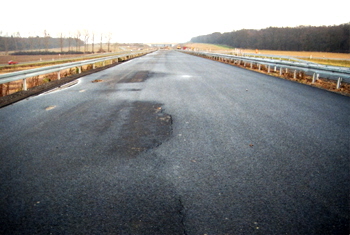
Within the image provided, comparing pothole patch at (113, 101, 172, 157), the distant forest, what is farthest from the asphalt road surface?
the distant forest

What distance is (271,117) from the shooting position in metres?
6.51

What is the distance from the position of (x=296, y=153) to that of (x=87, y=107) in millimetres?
5802

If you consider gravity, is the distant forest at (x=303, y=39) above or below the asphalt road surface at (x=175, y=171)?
above

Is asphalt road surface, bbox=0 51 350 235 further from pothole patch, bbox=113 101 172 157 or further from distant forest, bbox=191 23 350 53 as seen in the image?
distant forest, bbox=191 23 350 53

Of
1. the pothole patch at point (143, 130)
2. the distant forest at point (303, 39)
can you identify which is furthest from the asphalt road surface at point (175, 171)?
the distant forest at point (303, 39)

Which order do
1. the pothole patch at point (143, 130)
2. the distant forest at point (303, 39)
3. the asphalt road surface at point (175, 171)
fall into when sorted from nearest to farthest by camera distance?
the asphalt road surface at point (175, 171) < the pothole patch at point (143, 130) < the distant forest at point (303, 39)

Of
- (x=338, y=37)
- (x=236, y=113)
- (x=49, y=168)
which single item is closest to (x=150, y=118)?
(x=236, y=113)

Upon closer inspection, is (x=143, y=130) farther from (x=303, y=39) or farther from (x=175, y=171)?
(x=303, y=39)

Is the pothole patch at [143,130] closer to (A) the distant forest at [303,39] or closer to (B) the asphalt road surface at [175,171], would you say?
(B) the asphalt road surface at [175,171]

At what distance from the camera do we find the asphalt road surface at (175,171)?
260 cm

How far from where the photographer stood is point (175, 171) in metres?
3.64

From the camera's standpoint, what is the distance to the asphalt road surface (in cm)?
260

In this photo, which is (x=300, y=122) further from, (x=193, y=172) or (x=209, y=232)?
(x=209, y=232)

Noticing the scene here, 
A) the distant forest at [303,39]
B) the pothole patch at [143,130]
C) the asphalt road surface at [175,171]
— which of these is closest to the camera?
the asphalt road surface at [175,171]
